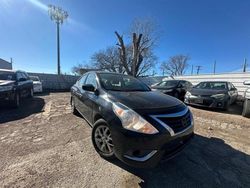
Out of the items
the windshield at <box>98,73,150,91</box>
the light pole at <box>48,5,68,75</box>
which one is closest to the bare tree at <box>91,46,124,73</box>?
the light pole at <box>48,5,68,75</box>

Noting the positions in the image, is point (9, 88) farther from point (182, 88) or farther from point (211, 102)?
point (182, 88)

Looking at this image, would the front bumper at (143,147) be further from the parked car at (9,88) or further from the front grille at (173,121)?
the parked car at (9,88)

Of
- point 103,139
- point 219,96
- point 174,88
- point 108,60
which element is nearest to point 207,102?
point 219,96

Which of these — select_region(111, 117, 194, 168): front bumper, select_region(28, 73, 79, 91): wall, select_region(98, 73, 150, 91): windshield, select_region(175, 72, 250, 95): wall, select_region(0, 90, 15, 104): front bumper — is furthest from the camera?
select_region(28, 73, 79, 91): wall

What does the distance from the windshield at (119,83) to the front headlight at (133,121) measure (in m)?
0.97

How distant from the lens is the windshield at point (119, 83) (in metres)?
3.23

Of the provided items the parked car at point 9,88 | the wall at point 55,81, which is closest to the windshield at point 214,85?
the parked car at point 9,88

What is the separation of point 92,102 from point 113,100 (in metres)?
0.76

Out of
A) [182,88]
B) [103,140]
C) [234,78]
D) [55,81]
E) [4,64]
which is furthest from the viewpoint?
[4,64]

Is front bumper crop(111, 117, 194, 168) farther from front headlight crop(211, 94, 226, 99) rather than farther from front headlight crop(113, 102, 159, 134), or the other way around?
front headlight crop(211, 94, 226, 99)

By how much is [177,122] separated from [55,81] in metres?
16.8

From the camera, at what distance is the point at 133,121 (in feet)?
6.78

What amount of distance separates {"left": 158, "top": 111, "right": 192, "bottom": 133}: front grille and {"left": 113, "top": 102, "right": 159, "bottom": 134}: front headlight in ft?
0.74

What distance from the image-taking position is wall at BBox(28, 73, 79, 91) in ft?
52.2
